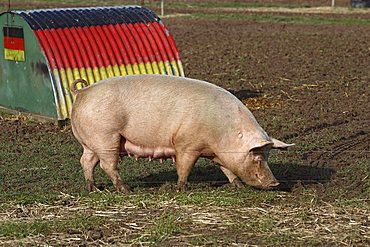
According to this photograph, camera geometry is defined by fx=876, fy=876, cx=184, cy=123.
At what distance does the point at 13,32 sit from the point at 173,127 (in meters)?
5.66

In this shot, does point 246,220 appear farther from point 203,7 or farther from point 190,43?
point 203,7

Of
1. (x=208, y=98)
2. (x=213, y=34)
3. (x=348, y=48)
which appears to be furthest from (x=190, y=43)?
(x=208, y=98)

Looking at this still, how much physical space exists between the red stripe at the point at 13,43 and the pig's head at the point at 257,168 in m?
5.74

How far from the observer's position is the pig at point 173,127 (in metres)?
8.04

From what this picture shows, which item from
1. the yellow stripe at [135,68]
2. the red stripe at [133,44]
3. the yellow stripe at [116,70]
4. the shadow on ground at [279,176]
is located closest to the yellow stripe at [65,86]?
the yellow stripe at [116,70]

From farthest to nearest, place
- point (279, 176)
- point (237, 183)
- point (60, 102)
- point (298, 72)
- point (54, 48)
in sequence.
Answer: point (298, 72) < point (54, 48) < point (60, 102) < point (279, 176) < point (237, 183)

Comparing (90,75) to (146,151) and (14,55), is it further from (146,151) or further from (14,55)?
(146,151)

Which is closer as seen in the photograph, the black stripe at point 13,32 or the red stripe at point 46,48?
the red stripe at point 46,48

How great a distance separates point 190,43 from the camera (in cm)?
2109

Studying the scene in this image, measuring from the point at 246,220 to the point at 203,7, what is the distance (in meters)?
25.5

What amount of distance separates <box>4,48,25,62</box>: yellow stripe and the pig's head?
226 inches

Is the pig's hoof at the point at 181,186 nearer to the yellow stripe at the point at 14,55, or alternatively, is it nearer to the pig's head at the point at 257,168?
the pig's head at the point at 257,168

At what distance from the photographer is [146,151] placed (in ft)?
27.4

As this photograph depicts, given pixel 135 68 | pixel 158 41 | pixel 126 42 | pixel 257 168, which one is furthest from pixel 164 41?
pixel 257 168
